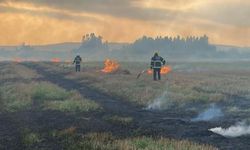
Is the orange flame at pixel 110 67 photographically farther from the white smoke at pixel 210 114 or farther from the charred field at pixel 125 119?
the white smoke at pixel 210 114

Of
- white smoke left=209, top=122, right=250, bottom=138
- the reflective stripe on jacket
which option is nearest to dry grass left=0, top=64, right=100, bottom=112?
white smoke left=209, top=122, right=250, bottom=138

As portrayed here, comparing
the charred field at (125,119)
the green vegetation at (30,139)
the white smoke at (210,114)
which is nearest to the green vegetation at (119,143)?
the charred field at (125,119)

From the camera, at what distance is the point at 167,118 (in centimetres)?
2323

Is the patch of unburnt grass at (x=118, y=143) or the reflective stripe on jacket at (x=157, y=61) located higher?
the reflective stripe on jacket at (x=157, y=61)

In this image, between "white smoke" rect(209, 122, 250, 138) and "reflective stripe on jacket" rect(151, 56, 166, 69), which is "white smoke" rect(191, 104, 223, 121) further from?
"reflective stripe on jacket" rect(151, 56, 166, 69)

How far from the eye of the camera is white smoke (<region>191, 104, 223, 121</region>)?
919 inches

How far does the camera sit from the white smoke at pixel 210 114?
23.4 metres

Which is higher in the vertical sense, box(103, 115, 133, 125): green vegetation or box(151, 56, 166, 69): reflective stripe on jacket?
box(151, 56, 166, 69): reflective stripe on jacket

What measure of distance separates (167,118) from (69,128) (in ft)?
19.0

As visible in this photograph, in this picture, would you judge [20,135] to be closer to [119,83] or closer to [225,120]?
[225,120]

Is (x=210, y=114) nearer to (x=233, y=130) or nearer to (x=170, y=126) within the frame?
(x=170, y=126)

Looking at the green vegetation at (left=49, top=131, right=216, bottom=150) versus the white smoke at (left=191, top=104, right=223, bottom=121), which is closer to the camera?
the green vegetation at (left=49, top=131, right=216, bottom=150)

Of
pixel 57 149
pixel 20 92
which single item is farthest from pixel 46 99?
pixel 57 149

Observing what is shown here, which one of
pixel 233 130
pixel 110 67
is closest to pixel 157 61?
pixel 110 67
